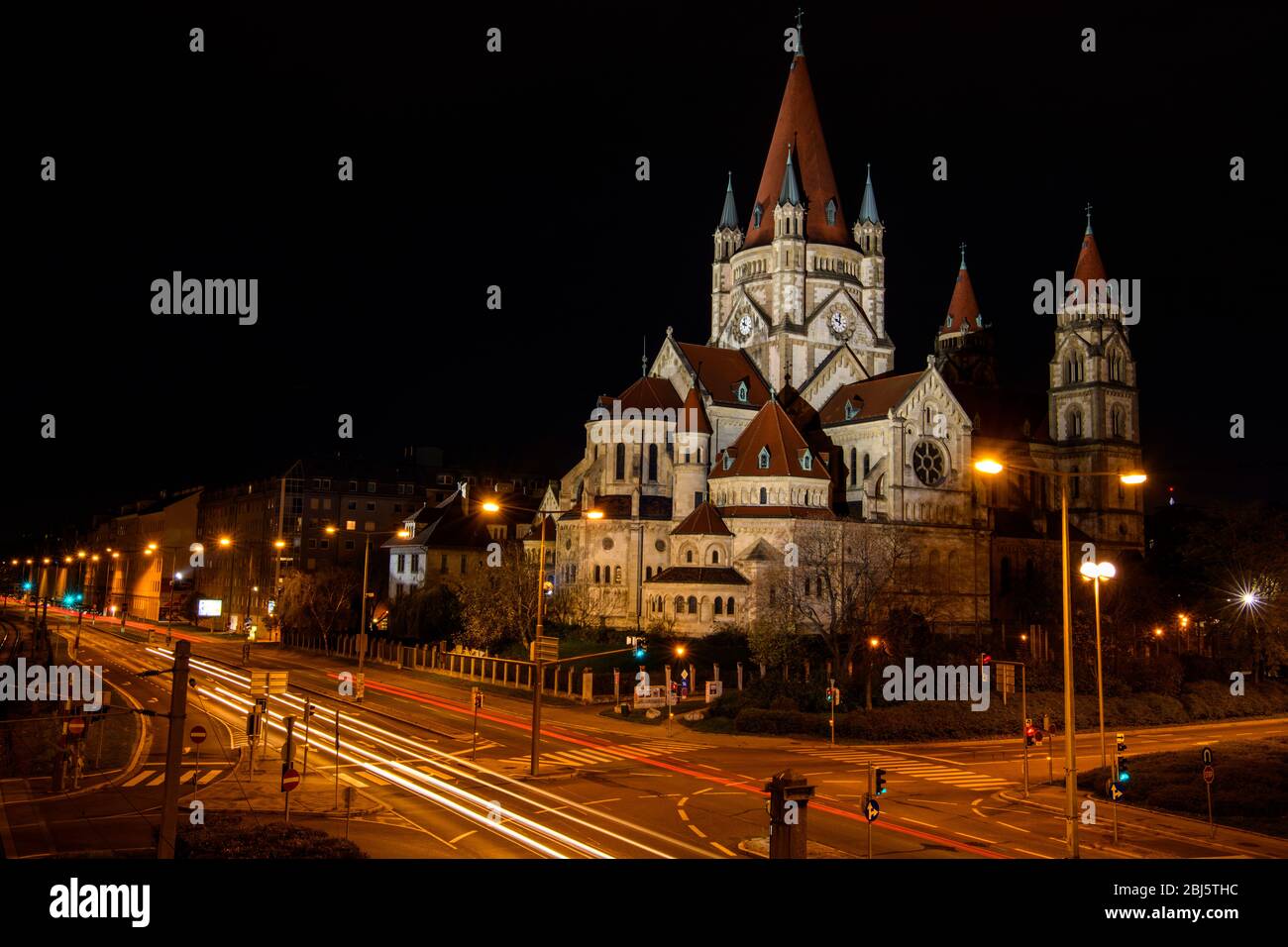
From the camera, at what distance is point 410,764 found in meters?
36.7

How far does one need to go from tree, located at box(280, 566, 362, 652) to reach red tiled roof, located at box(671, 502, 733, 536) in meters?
31.0

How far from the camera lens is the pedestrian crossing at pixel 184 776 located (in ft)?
108

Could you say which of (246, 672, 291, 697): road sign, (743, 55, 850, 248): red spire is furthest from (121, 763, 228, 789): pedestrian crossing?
(743, 55, 850, 248): red spire

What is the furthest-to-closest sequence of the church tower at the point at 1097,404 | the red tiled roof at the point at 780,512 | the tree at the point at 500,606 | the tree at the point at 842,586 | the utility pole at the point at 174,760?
the church tower at the point at 1097,404 → the red tiled roof at the point at 780,512 → the tree at the point at 500,606 → the tree at the point at 842,586 → the utility pole at the point at 174,760

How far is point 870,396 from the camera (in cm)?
8700

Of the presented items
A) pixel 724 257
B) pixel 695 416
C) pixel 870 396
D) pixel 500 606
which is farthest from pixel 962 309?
pixel 500 606

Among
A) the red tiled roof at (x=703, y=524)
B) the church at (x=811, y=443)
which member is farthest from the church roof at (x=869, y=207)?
the red tiled roof at (x=703, y=524)

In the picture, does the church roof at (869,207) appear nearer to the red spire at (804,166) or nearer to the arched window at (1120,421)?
the red spire at (804,166)

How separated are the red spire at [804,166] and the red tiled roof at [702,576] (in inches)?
1231

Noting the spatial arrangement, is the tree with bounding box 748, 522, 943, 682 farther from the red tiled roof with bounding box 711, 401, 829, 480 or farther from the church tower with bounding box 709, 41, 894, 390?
the church tower with bounding box 709, 41, 894, 390
